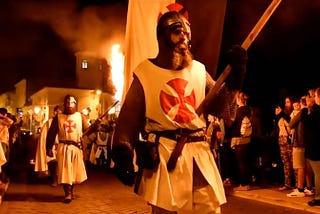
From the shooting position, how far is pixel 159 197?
3.48m

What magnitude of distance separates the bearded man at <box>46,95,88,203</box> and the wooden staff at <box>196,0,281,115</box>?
6.60 m

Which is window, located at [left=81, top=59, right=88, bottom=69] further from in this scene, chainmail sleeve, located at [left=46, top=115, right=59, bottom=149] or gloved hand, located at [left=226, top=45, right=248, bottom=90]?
gloved hand, located at [left=226, top=45, right=248, bottom=90]

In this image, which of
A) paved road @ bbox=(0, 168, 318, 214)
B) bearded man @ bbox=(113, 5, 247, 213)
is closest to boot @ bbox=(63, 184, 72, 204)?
paved road @ bbox=(0, 168, 318, 214)

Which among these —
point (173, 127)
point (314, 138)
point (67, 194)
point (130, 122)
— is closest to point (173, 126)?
point (173, 127)

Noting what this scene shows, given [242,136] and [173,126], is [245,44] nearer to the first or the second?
[173,126]

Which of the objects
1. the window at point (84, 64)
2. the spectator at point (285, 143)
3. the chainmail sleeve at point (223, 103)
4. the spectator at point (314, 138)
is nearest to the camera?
the chainmail sleeve at point (223, 103)

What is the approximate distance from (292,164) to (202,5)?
6256 millimetres

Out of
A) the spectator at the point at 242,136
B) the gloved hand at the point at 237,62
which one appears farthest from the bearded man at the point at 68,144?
the gloved hand at the point at 237,62

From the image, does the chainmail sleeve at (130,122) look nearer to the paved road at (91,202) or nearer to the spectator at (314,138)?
the paved road at (91,202)

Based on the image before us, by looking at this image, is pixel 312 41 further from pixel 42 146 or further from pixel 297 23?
pixel 42 146

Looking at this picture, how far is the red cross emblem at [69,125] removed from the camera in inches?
389

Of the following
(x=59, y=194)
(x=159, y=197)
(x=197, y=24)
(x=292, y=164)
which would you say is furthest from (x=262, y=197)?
(x=159, y=197)

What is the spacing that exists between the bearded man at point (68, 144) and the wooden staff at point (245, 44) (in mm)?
6601

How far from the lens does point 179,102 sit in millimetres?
3580
